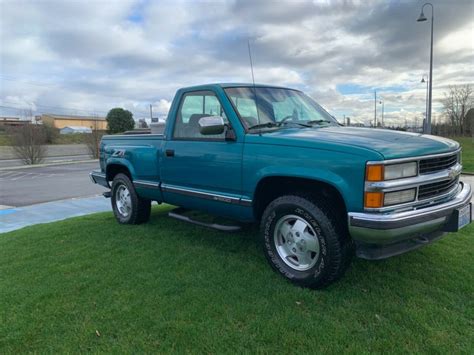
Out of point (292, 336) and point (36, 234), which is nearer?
point (292, 336)

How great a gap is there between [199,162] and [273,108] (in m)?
1.07

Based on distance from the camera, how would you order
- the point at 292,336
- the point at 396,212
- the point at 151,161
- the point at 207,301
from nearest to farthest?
the point at 292,336 → the point at 396,212 → the point at 207,301 → the point at 151,161

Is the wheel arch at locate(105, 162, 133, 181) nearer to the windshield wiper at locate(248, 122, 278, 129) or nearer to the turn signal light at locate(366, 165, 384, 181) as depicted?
the windshield wiper at locate(248, 122, 278, 129)

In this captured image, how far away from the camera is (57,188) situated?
523 inches

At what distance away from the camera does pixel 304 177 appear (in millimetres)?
3457

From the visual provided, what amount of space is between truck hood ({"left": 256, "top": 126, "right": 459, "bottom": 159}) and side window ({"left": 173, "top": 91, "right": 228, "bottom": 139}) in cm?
93

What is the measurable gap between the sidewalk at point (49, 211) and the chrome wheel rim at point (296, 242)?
5.79 meters

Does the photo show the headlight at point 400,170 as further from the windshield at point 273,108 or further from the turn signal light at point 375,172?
the windshield at point 273,108

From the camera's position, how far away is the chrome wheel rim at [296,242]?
3.62 m

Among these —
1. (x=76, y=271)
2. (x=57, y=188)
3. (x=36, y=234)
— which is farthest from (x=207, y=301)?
(x=57, y=188)

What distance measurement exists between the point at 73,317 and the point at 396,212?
284 cm

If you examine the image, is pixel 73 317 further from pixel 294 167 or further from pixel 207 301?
pixel 294 167

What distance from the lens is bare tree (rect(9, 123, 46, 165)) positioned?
2741 centimetres

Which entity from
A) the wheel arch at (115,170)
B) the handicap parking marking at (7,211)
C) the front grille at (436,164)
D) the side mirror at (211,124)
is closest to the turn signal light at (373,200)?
the front grille at (436,164)
